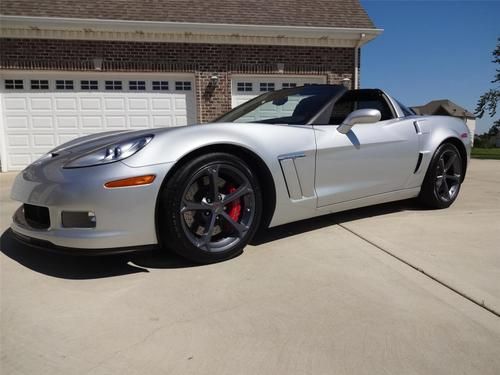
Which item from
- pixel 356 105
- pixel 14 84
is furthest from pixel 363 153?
pixel 14 84

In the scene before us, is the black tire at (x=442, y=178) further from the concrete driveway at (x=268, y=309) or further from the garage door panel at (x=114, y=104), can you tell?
the garage door panel at (x=114, y=104)

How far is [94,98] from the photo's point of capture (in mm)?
9453

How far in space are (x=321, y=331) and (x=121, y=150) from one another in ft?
5.02

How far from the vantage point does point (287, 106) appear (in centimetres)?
350

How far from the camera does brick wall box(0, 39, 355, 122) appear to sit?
29.8 feet

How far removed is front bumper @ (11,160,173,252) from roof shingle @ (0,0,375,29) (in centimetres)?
824

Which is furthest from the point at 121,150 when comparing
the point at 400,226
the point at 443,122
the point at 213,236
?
the point at 443,122

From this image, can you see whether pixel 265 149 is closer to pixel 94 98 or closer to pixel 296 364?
pixel 296 364

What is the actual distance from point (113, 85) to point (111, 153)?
787 cm

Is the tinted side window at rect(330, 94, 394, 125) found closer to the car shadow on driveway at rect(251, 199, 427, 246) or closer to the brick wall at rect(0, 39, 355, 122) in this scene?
the car shadow on driveway at rect(251, 199, 427, 246)

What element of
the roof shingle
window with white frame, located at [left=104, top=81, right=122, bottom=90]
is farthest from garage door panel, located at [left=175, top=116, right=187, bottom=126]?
the roof shingle

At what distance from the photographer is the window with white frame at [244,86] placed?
1026 centimetres

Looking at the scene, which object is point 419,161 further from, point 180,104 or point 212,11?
point 212,11

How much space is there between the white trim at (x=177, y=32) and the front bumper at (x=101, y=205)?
7920mm
